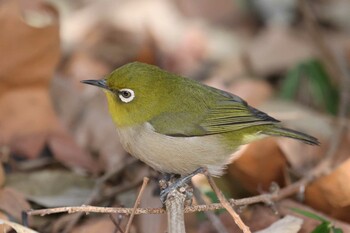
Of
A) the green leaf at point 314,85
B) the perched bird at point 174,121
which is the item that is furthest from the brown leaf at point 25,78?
the green leaf at point 314,85

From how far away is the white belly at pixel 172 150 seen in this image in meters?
4.78

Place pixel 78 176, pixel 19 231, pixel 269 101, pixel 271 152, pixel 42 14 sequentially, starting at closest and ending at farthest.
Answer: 1. pixel 19 231
2. pixel 271 152
3. pixel 78 176
4. pixel 269 101
5. pixel 42 14

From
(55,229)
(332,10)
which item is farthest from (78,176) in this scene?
(332,10)

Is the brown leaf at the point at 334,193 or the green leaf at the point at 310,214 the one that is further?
the brown leaf at the point at 334,193

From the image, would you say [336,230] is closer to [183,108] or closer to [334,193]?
[334,193]

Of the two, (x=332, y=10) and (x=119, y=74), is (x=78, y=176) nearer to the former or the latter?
(x=119, y=74)

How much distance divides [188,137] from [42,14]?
11.6ft

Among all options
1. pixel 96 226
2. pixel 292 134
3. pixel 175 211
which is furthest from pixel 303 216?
pixel 96 226

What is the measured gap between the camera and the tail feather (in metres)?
5.25

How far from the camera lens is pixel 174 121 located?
496 centimetres

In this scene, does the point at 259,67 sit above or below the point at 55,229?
above

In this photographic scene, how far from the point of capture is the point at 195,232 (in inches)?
200

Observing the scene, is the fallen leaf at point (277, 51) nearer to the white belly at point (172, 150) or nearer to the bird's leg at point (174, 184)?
the white belly at point (172, 150)

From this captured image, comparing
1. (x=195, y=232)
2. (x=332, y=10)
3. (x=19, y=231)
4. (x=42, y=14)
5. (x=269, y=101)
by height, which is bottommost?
(x=19, y=231)
